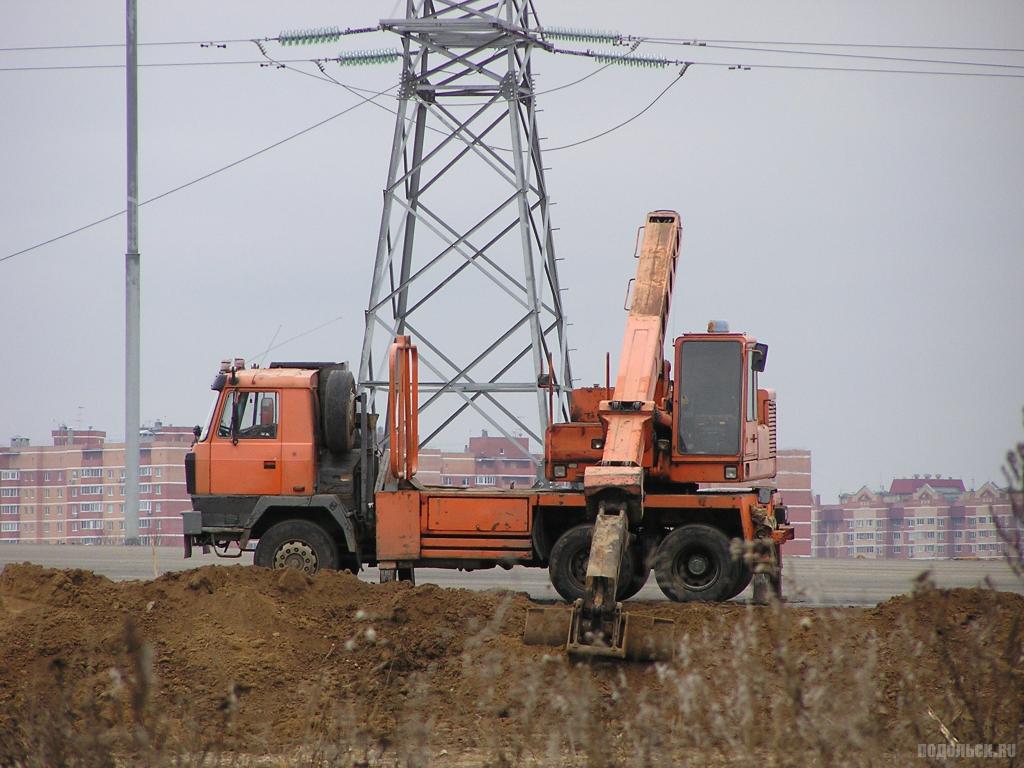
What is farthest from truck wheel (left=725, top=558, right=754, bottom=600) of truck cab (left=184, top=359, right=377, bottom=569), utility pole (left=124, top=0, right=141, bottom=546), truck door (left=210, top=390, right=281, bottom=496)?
utility pole (left=124, top=0, right=141, bottom=546)

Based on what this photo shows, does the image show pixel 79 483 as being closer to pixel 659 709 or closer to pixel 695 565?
pixel 695 565

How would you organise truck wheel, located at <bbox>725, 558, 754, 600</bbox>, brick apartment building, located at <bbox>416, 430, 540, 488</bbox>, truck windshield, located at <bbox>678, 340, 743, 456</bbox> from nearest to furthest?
1. truck wheel, located at <bbox>725, 558, 754, 600</bbox>
2. truck windshield, located at <bbox>678, 340, 743, 456</bbox>
3. brick apartment building, located at <bbox>416, 430, 540, 488</bbox>

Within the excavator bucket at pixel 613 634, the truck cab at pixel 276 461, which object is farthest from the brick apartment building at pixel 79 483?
the excavator bucket at pixel 613 634

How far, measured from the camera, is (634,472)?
15367mm

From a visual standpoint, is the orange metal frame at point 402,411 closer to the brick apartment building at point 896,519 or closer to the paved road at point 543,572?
the paved road at point 543,572

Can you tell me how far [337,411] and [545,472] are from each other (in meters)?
2.75

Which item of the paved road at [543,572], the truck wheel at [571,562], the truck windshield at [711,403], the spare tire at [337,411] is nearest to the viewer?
the truck wheel at [571,562]

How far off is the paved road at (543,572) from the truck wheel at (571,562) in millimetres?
885

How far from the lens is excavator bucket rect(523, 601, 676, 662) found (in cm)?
1280

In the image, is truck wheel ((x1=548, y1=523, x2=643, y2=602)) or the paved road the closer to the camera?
truck wheel ((x1=548, y1=523, x2=643, y2=602))

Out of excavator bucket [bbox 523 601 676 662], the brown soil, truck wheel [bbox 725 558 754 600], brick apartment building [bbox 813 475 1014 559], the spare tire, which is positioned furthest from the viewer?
brick apartment building [bbox 813 475 1014 559]

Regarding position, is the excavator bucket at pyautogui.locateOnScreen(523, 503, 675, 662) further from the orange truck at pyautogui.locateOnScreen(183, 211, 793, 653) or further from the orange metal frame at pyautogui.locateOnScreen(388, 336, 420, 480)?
the orange metal frame at pyautogui.locateOnScreen(388, 336, 420, 480)

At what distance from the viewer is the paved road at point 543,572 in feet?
62.9

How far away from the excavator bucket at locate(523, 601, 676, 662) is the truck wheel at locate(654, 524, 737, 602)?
9.87 ft
